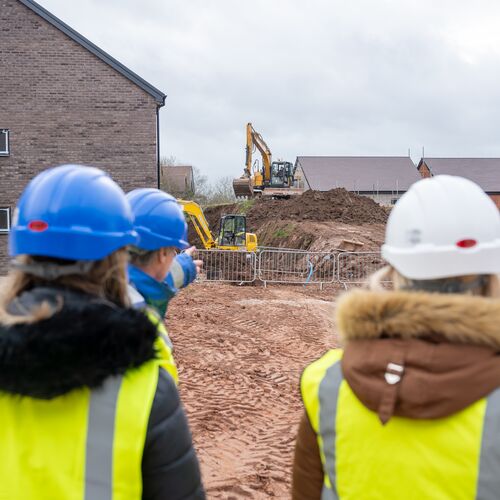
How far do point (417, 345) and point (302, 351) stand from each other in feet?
26.2

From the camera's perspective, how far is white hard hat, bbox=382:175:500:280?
5.15ft

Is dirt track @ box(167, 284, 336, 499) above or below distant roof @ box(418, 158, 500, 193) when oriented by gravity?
below

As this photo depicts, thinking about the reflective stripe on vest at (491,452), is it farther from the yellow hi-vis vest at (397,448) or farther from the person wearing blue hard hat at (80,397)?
the person wearing blue hard hat at (80,397)

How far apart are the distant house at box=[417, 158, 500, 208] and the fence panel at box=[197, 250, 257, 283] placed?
1705 inches

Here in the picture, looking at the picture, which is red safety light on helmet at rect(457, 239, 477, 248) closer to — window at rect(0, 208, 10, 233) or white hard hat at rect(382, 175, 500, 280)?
white hard hat at rect(382, 175, 500, 280)

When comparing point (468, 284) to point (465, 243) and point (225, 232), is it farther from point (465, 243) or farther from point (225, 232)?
point (225, 232)

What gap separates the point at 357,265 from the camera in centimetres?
1908

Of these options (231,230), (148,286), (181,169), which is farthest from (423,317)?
(181,169)

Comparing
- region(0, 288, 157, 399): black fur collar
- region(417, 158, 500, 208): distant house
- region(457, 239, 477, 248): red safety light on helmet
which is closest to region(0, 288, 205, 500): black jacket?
region(0, 288, 157, 399): black fur collar

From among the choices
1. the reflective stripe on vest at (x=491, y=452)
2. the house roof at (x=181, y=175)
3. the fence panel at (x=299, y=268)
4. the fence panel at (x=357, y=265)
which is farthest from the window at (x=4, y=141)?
the house roof at (x=181, y=175)

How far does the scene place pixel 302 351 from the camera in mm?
9250

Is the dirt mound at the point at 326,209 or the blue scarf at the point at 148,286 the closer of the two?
the blue scarf at the point at 148,286

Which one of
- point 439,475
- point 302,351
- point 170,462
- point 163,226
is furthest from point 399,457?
point 302,351

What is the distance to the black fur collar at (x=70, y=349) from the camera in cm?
133
